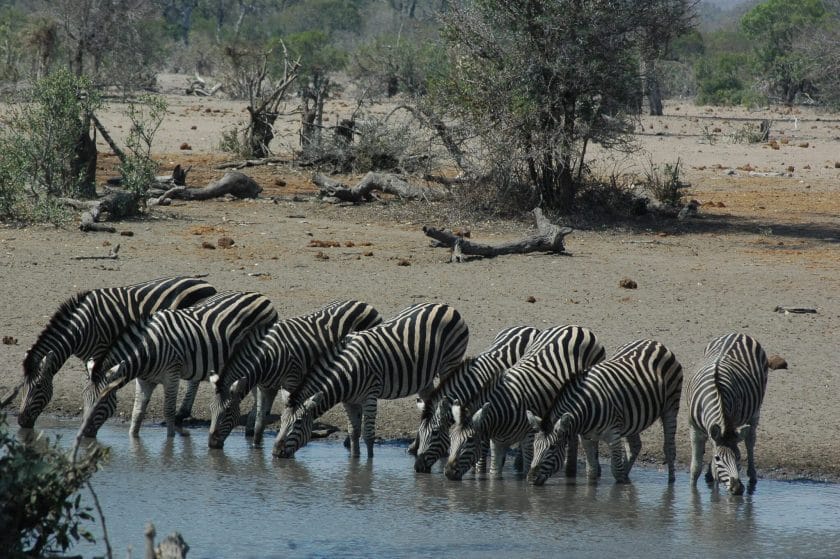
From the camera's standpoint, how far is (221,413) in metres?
8.70

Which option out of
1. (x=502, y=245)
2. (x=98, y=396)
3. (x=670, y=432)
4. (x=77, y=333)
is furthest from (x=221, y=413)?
(x=502, y=245)

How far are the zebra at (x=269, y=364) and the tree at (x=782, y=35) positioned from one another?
97.0 feet

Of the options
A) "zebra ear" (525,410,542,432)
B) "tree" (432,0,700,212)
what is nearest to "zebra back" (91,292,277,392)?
"zebra ear" (525,410,542,432)

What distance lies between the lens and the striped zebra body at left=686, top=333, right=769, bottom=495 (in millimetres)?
7613

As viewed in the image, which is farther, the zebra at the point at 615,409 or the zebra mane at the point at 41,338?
the zebra mane at the point at 41,338

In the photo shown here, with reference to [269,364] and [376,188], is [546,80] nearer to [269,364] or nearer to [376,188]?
[376,188]

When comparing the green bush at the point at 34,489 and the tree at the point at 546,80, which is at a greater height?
the tree at the point at 546,80

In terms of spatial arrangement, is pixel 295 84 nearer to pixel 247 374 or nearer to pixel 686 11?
pixel 686 11

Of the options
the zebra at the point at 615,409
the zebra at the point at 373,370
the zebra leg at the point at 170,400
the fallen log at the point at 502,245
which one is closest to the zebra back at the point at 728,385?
the zebra at the point at 615,409

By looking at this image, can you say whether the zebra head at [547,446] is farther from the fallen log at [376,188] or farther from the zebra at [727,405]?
the fallen log at [376,188]

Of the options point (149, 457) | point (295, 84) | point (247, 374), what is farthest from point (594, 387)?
point (295, 84)

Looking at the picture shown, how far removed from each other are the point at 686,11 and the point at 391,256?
21.5ft

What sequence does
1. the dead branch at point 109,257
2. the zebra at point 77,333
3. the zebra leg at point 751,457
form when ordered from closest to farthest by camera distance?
the zebra leg at point 751,457 → the zebra at point 77,333 → the dead branch at point 109,257

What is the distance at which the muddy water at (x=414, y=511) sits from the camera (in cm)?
684
